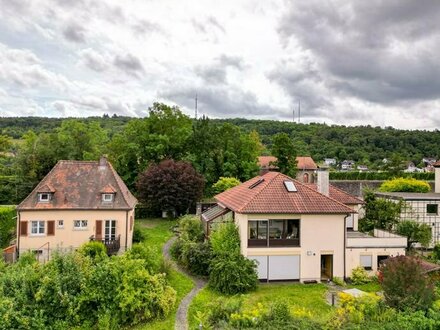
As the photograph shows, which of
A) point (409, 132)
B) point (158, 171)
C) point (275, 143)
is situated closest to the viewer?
point (158, 171)

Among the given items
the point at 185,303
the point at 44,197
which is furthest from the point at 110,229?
Answer: the point at 185,303

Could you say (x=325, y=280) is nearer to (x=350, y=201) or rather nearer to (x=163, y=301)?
(x=350, y=201)

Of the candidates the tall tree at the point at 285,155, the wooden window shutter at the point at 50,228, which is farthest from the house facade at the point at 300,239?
the tall tree at the point at 285,155

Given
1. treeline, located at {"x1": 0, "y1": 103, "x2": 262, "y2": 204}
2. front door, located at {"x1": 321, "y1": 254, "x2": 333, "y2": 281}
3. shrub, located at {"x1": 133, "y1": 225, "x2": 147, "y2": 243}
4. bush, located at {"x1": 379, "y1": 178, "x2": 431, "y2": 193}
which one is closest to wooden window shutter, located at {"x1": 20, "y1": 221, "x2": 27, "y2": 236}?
shrub, located at {"x1": 133, "y1": 225, "x2": 147, "y2": 243}

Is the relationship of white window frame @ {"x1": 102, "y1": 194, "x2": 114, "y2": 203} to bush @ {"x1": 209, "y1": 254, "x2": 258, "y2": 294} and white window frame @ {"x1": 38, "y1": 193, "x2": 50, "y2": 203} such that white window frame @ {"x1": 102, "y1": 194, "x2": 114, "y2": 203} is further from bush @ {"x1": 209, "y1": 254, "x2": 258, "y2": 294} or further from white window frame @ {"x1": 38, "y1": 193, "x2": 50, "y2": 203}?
bush @ {"x1": 209, "y1": 254, "x2": 258, "y2": 294}

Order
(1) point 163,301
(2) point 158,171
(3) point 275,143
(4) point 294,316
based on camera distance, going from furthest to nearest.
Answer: (3) point 275,143, (2) point 158,171, (1) point 163,301, (4) point 294,316

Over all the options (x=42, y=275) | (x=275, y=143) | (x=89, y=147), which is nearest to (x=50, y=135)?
(x=89, y=147)
